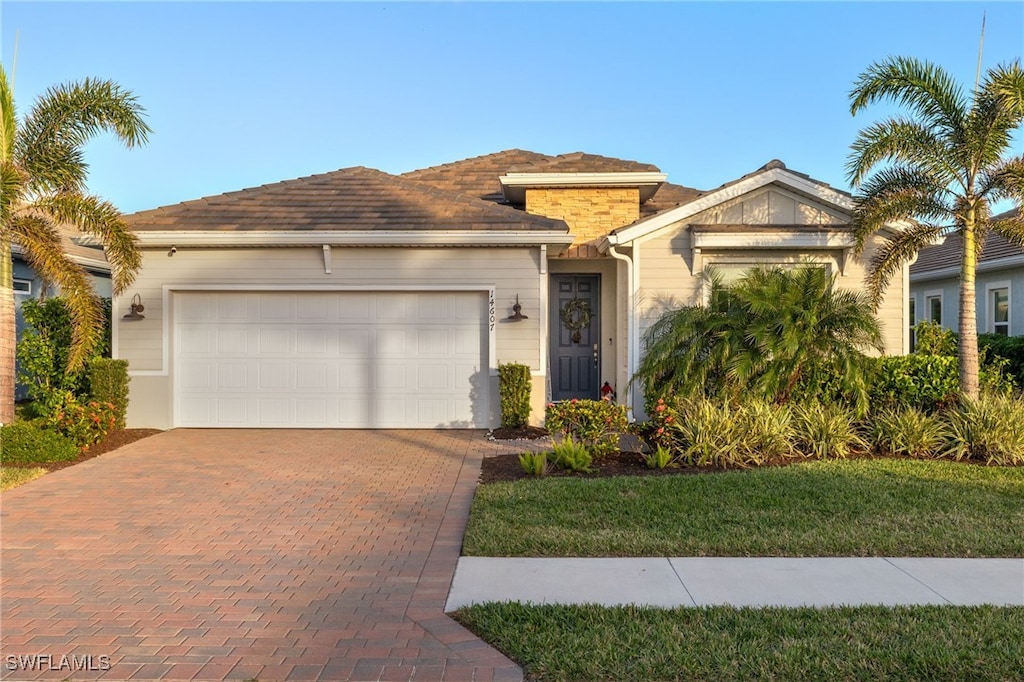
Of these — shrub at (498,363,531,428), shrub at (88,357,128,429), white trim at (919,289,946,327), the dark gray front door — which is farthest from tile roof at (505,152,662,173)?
white trim at (919,289,946,327)

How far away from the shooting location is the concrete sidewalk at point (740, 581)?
15.3 feet

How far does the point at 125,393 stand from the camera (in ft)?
37.1

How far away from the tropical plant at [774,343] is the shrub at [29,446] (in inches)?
319

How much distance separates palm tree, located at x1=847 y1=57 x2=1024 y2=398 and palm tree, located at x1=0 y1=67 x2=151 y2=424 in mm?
10764

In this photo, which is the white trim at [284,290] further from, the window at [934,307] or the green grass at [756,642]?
Answer: the window at [934,307]

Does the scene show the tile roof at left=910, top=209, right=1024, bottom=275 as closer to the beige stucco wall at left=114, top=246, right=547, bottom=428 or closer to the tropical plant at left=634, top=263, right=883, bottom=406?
the tropical plant at left=634, top=263, right=883, bottom=406

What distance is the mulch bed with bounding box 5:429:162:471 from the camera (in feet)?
29.4

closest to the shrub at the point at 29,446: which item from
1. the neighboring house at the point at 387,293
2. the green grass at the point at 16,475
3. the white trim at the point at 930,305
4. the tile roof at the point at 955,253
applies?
the green grass at the point at 16,475

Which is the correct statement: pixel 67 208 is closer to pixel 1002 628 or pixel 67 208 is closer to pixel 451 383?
pixel 451 383

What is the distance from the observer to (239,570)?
5.26 m

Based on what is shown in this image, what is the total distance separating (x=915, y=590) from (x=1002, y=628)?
28.0 inches

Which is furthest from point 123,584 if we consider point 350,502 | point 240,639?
point 350,502

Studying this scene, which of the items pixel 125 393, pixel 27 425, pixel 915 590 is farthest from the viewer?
pixel 125 393

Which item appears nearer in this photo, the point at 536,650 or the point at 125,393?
the point at 536,650
